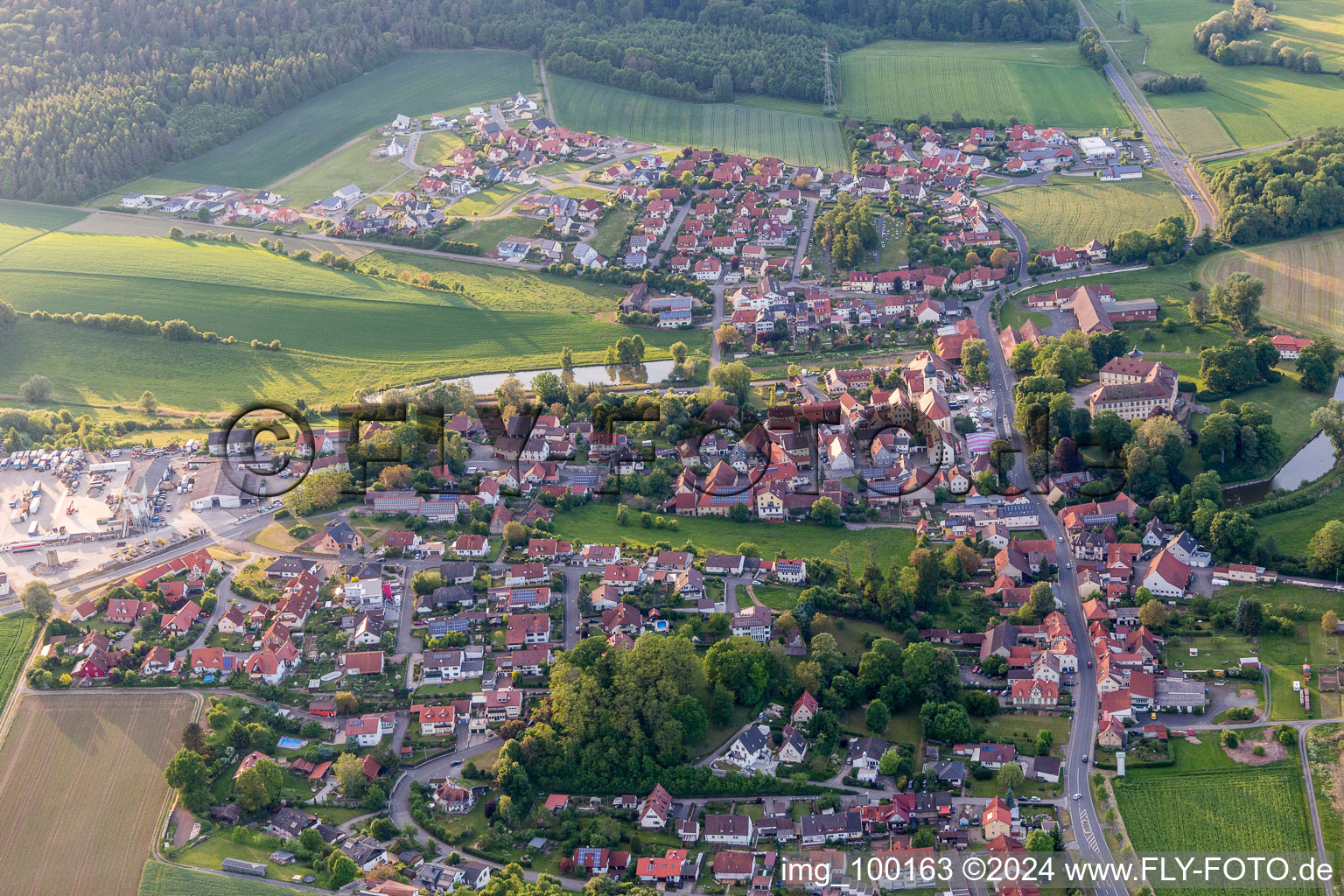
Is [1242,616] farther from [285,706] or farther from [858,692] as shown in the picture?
[285,706]

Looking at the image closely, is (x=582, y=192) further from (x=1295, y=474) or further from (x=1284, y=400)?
(x=1295, y=474)

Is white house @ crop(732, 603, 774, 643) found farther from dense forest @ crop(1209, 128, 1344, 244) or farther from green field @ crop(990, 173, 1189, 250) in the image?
dense forest @ crop(1209, 128, 1344, 244)

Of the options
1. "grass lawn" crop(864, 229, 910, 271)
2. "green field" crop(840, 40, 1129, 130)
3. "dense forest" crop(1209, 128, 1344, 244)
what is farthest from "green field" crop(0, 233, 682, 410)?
"green field" crop(840, 40, 1129, 130)

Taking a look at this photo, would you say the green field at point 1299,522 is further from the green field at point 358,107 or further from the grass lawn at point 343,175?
the green field at point 358,107

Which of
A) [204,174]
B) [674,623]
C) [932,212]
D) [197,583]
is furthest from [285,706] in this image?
[204,174]

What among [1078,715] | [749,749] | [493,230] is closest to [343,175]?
[493,230]
